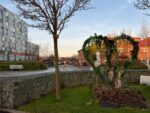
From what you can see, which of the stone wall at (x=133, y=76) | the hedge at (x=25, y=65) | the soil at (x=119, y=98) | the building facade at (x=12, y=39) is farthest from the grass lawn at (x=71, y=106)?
the building facade at (x=12, y=39)

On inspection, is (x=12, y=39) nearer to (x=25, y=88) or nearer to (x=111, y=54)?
(x=111, y=54)

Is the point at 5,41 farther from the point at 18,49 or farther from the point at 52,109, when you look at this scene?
the point at 52,109

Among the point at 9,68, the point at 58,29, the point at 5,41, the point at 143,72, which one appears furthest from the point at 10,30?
the point at 58,29

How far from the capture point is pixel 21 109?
12.3 metres

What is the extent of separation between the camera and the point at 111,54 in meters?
16.2

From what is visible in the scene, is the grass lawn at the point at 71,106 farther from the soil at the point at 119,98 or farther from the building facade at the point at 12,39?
the building facade at the point at 12,39

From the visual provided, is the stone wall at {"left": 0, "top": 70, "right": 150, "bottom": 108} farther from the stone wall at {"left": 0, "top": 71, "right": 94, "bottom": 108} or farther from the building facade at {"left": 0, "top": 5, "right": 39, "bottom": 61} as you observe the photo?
the building facade at {"left": 0, "top": 5, "right": 39, "bottom": 61}

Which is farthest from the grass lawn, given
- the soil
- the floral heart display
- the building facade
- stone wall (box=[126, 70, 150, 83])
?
the building facade

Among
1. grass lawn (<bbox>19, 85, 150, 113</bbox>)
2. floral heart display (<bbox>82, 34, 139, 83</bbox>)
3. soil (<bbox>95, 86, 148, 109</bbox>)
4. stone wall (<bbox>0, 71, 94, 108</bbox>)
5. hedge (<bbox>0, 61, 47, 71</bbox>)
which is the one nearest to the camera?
grass lawn (<bbox>19, 85, 150, 113</bbox>)

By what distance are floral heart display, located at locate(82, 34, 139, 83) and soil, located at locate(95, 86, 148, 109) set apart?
117 cm

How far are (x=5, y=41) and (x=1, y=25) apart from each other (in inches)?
220

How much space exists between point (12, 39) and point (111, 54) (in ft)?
320

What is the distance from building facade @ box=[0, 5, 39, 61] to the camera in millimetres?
96594

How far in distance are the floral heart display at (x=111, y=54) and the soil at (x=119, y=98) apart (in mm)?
1172
